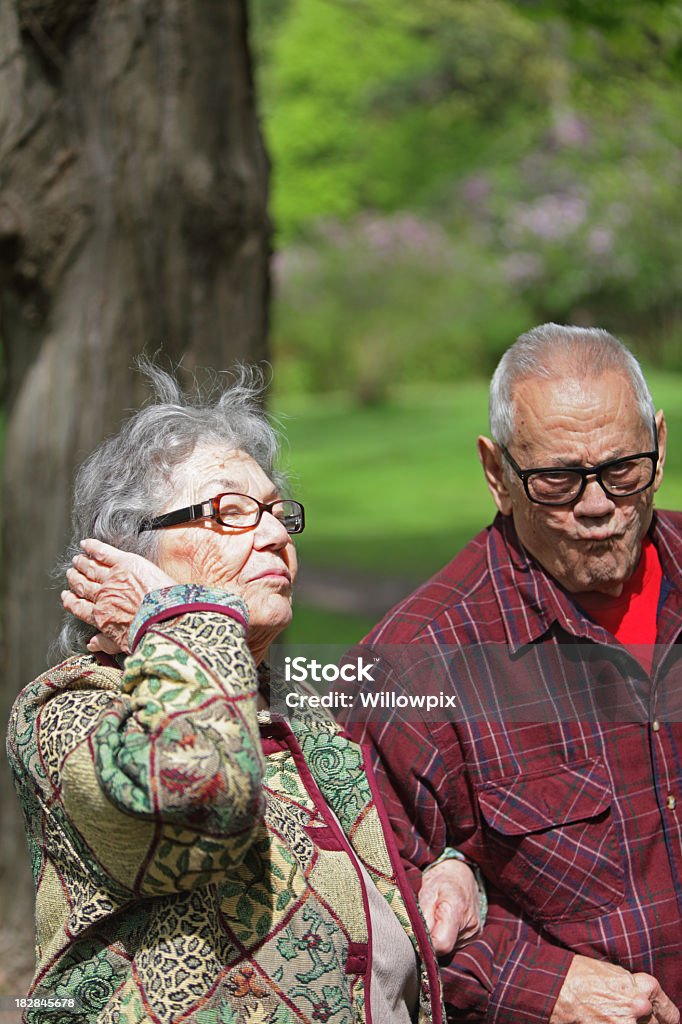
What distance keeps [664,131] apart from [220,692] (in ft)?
37.1

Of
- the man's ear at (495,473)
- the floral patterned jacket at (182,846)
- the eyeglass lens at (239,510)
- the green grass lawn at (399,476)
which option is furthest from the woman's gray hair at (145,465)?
the green grass lawn at (399,476)

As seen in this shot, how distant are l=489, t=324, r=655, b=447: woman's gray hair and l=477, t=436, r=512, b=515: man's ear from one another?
4 centimetres

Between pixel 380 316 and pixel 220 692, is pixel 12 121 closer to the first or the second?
pixel 220 692

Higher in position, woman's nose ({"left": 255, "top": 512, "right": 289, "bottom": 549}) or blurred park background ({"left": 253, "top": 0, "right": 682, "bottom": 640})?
blurred park background ({"left": 253, "top": 0, "right": 682, "bottom": 640})

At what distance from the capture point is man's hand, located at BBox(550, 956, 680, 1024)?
2270mm

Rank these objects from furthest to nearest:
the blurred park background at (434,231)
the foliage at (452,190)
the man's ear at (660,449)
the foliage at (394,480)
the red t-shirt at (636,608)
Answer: the foliage at (452,190), the blurred park background at (434,231), the foliage at (394,480), the red t-shirt at (636,608), the man's ear at (660,449)

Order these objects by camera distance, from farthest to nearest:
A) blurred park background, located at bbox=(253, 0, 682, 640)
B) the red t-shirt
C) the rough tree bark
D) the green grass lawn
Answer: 1. blurred park background, located at bbox=(253, 0, 682, 640)
2. the green grass lawn
3. the rough tree bark
4. the red t-shirt

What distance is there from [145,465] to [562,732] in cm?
101

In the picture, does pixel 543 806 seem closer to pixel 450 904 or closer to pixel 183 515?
pixel 450 904

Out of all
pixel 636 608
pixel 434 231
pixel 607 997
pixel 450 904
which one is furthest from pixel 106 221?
pixel 434 231

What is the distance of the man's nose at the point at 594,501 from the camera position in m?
2.36

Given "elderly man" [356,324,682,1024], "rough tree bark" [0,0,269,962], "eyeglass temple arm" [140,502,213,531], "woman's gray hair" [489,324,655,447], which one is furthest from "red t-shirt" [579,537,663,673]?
"rough tree bark" [0,0,269,962]

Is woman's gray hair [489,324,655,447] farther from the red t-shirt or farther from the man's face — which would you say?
the red t-shirt

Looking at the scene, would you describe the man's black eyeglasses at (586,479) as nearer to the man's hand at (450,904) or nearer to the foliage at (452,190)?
the man's hand at (450,904)
